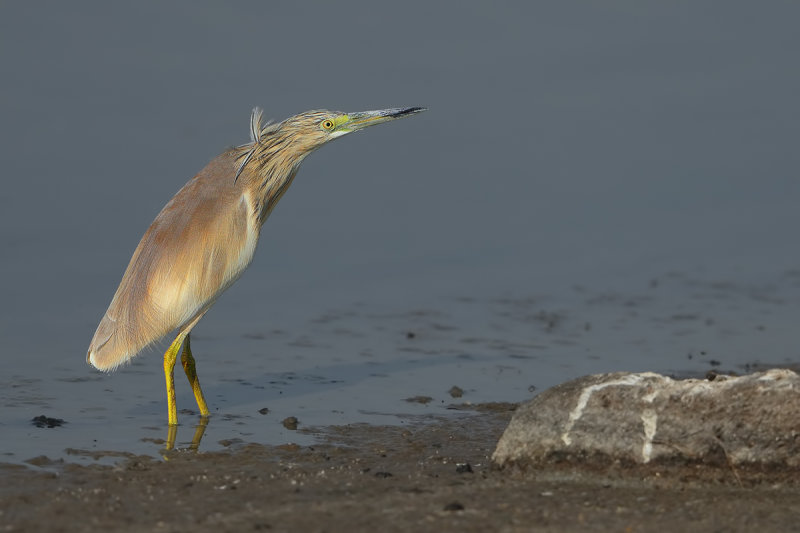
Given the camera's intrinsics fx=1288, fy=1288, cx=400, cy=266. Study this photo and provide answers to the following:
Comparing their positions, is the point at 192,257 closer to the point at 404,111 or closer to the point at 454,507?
the point at 404,111

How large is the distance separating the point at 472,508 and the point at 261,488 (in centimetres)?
108

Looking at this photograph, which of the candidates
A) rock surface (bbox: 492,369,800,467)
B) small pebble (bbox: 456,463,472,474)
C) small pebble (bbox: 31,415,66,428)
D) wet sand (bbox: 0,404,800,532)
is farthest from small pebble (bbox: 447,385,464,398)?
small pebble (bbox: 31,415,66,428)

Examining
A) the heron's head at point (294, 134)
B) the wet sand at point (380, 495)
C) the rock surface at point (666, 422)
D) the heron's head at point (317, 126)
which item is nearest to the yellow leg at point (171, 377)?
the wet sand at point (380, 495)

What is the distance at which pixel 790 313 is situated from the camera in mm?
10898

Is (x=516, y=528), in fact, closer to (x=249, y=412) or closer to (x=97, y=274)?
(x=249, y=412)

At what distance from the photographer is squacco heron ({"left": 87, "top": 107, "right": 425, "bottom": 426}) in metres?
7.98

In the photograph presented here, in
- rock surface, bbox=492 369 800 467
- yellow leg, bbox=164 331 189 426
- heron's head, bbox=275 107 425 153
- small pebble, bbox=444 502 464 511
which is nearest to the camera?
small pebble, bbox=444 502 464 511

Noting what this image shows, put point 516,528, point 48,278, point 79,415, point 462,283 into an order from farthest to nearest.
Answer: point 462,283 → point 48,278 → point 79,415 → point 516,528

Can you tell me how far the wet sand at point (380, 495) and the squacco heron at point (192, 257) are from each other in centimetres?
113

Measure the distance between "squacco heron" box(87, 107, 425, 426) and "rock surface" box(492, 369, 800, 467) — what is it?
260 cm

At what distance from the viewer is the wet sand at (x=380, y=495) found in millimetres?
5504

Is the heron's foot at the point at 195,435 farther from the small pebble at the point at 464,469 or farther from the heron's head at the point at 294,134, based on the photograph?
the heron's head at the point at 294,134

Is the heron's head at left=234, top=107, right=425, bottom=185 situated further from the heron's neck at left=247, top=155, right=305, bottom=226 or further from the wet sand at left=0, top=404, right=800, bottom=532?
the wet sand at left=0, top=404, right=800, bottom=532

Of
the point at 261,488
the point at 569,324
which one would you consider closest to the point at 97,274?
the point at 569,324
